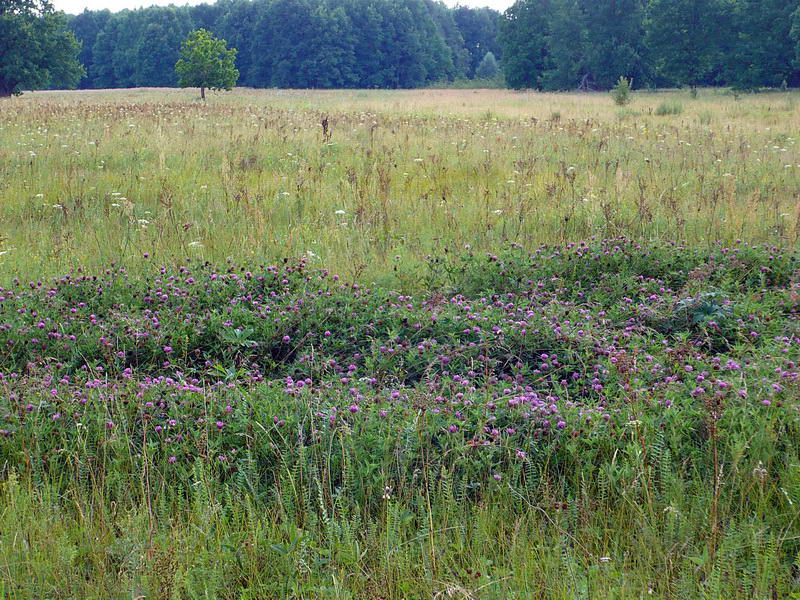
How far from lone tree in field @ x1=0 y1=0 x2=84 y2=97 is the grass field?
39.1 metres

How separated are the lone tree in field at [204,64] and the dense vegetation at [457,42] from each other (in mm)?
26134

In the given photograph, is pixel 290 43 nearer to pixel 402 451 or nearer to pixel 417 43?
pixel 417 43

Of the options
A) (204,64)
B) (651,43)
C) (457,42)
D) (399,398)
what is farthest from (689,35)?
(457,42)

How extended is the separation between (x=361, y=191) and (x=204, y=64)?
33014 mm

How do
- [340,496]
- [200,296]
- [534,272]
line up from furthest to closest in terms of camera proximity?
[534,272], [200,296], [340,496]

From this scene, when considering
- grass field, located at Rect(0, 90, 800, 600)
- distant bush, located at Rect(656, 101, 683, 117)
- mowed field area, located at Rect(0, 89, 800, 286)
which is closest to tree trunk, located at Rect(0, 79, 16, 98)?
mowed field area, located at Rect(0, 89, 800, 286)

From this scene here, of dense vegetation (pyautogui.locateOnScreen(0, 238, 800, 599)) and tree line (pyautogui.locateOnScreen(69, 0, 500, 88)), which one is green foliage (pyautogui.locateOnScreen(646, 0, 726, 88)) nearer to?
tree line (pyautogui.locateOnScreen(69, 0, 500, 88))

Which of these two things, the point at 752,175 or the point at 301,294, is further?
the point at 752,175

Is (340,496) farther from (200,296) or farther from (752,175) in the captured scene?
(752,175)

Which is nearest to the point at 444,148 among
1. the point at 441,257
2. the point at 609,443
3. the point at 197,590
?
the point at 441,257

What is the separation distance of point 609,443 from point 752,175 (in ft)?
25.2

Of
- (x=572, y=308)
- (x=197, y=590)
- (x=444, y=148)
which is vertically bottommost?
→ (x=197, y=590)

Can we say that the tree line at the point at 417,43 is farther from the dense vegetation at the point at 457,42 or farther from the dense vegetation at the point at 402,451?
the dense vegetation at the point at 402,451

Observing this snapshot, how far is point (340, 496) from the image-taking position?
9.13ft
